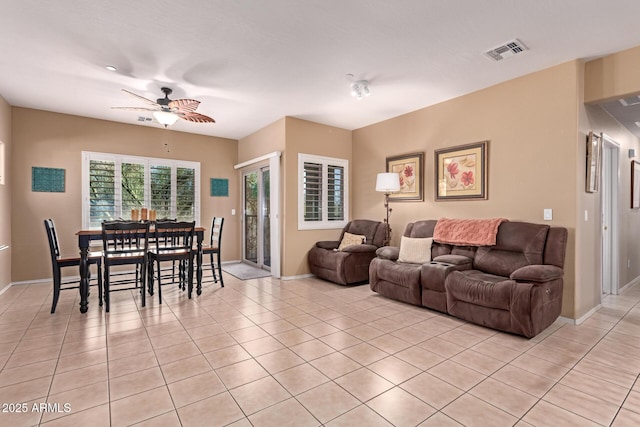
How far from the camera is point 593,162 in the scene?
346 centimetres

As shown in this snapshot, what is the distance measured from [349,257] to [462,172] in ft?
6.48

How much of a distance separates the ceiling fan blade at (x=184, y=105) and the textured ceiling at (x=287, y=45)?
0.88 ft

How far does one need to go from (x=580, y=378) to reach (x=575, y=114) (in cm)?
A: 252

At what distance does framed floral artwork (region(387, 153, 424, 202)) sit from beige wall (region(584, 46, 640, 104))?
201 cm

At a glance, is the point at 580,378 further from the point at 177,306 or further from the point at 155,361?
the point at 177,306

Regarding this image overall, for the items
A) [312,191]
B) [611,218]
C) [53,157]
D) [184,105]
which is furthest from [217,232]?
[611,218]

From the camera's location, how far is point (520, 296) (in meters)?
2.79

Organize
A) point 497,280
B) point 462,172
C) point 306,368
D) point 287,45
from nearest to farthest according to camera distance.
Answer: point 306,368 → point 287,45 → point 497,280 → point 462,172

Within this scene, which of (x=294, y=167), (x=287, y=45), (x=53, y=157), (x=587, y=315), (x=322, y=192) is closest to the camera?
(x=287, y=45)

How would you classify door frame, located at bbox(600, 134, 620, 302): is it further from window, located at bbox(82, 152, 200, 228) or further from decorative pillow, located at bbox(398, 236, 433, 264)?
window, located at bbox(82, 152, 200, 228)

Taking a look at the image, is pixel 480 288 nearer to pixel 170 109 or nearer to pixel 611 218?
pixel 611 218

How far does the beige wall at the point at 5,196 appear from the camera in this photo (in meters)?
4.34

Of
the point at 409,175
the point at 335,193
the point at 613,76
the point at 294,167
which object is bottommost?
the point at 335,193

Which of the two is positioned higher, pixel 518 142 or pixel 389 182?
pixel 518 142
